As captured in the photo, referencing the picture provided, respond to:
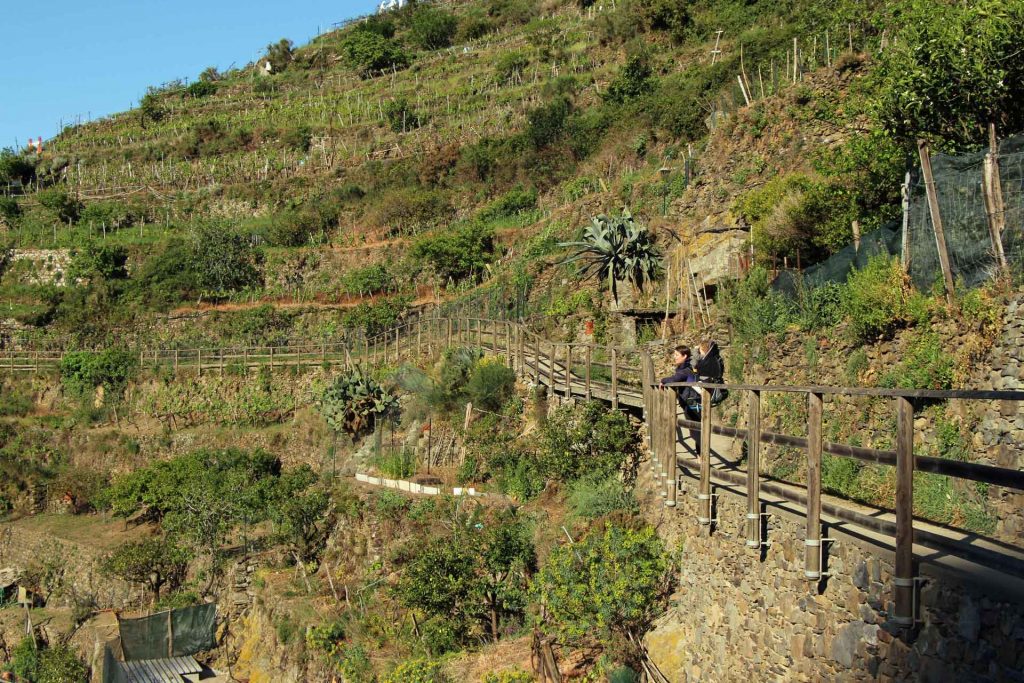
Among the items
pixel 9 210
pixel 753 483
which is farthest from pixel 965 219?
pixel 9 210

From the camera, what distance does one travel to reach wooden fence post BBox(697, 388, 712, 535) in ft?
27.4

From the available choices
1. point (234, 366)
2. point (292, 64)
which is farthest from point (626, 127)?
point (292, 64)

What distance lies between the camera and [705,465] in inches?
329

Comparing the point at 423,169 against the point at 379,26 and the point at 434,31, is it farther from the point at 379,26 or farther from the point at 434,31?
the point at 379,26

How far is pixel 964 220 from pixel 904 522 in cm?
706

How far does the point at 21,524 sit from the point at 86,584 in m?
5.28

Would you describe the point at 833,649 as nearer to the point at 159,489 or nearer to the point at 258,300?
the point at 159,489

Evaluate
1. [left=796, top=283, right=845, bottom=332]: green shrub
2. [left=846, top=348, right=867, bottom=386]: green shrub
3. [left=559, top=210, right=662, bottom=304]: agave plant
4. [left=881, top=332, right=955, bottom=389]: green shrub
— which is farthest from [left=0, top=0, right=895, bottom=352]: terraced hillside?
[left=881, top=332, right=955, bottom=389]: green shrub

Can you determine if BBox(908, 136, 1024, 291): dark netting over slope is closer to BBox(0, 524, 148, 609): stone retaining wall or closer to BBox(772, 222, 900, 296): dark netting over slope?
BBox(772, 222, 900, 296): dark netting over slope

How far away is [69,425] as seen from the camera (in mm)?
32781

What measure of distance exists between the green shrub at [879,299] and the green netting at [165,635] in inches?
550

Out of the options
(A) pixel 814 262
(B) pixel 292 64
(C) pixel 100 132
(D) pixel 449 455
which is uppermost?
(B) pixel 292 64

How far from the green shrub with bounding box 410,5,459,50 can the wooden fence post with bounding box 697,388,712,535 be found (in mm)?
75611

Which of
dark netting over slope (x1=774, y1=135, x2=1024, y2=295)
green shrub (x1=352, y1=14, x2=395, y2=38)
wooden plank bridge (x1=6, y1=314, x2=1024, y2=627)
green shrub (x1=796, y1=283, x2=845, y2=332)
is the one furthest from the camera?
green shrub (x1=352, y1=14, x2=395, y2=38)
